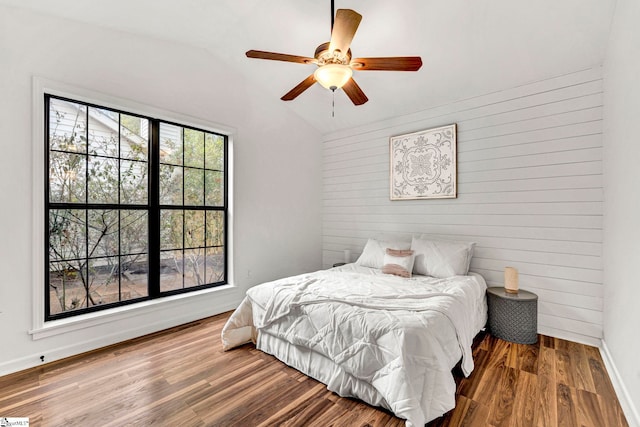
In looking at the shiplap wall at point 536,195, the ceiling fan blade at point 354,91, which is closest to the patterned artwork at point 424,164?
the shiplap wall at point 536,195

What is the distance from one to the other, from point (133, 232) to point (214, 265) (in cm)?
100

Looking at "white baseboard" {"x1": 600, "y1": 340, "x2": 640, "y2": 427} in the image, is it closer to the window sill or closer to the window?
the window sill

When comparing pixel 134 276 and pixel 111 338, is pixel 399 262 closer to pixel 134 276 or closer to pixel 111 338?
pixel 134 276

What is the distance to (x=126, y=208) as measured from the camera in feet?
9.75

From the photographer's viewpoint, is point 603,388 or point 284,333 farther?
point 284,333

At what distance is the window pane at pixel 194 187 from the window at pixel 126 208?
0.04ft

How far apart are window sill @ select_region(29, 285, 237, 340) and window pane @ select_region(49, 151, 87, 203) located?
1052 mm

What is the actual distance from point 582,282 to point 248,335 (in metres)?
3.18

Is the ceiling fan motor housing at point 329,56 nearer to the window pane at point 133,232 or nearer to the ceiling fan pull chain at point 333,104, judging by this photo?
the ceiling fan pull chain at point 333,104

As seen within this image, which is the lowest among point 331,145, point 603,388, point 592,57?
point 603,388

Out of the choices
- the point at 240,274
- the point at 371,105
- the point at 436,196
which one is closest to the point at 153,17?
the point at 371,105

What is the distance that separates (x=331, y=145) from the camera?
489 cm

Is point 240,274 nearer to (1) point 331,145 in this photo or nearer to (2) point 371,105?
(1) point 331,145

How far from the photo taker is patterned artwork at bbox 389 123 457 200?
3.57m
